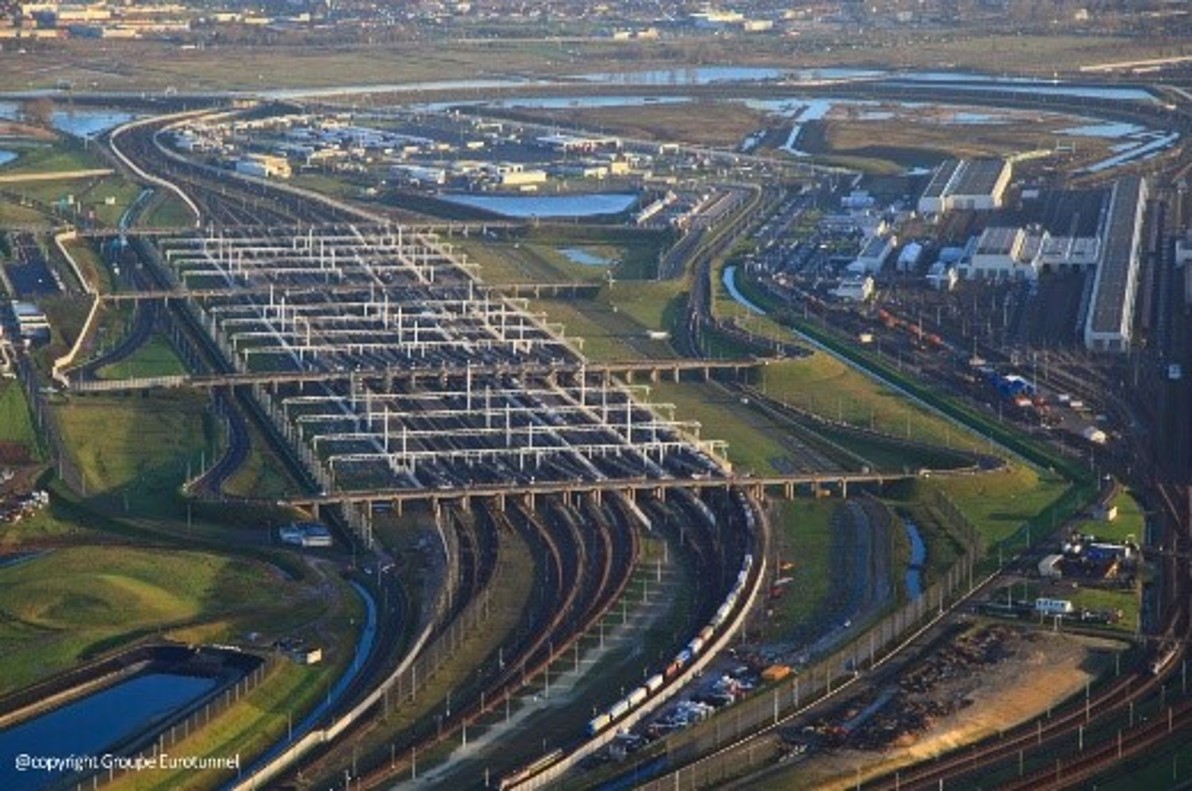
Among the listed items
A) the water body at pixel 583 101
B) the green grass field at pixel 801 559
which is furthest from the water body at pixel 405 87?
the green grass field at pixel 801 559

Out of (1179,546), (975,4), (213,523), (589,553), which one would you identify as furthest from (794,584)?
(975,4)

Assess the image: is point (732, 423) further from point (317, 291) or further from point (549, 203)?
point (549, 203)

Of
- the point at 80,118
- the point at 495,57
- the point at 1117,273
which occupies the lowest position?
the point at 495,57

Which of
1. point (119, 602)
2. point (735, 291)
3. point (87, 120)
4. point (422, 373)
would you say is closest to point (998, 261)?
point (735, 291)

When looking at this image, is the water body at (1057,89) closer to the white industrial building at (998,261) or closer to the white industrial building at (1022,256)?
the white industrial building at (1022,256)

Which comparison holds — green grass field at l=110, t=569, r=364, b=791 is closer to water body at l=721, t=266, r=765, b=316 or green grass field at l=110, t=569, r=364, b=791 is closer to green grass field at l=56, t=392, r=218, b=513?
green grass field at l=56, t=392, r=218, b=513

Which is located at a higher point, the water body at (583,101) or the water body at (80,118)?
the water body at (80,118)
